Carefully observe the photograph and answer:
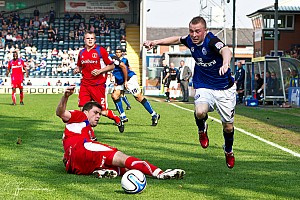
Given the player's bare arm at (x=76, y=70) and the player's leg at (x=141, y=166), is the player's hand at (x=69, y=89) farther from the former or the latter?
the player's bare arm at (x=76, y=70)

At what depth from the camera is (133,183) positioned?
7184 mm

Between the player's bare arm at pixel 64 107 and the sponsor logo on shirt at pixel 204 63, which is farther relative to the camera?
the sponsor logo on shirt at pixel 204 63

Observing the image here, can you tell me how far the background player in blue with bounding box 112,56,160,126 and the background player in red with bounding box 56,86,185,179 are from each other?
7.93 metres

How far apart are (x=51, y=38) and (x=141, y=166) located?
167 feet

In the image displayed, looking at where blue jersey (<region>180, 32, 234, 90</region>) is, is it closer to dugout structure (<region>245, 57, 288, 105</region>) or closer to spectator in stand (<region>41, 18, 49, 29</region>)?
dugout structure (<region>245, 57, 288, 105</region>)

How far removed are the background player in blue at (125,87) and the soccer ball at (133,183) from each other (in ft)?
31.2

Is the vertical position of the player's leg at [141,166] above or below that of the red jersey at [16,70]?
below

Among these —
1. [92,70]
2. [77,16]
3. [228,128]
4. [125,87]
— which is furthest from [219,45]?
[77,16]

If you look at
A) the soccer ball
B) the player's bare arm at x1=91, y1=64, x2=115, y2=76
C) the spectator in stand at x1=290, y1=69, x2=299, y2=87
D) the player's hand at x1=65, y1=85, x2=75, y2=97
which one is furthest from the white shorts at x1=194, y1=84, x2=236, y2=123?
the spectator in stand at x1=290, y1=69, x2=299, y2=87

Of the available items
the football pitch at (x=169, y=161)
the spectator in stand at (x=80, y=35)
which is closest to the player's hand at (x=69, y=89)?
the football pitch at (x=169, y=161)

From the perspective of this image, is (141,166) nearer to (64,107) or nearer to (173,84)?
(64,107)

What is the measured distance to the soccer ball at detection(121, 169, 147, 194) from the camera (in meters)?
7.16

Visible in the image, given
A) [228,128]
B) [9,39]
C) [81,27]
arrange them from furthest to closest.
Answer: [81,27] < [9,39] < [228,128]

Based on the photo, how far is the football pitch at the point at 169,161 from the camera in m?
7.29
